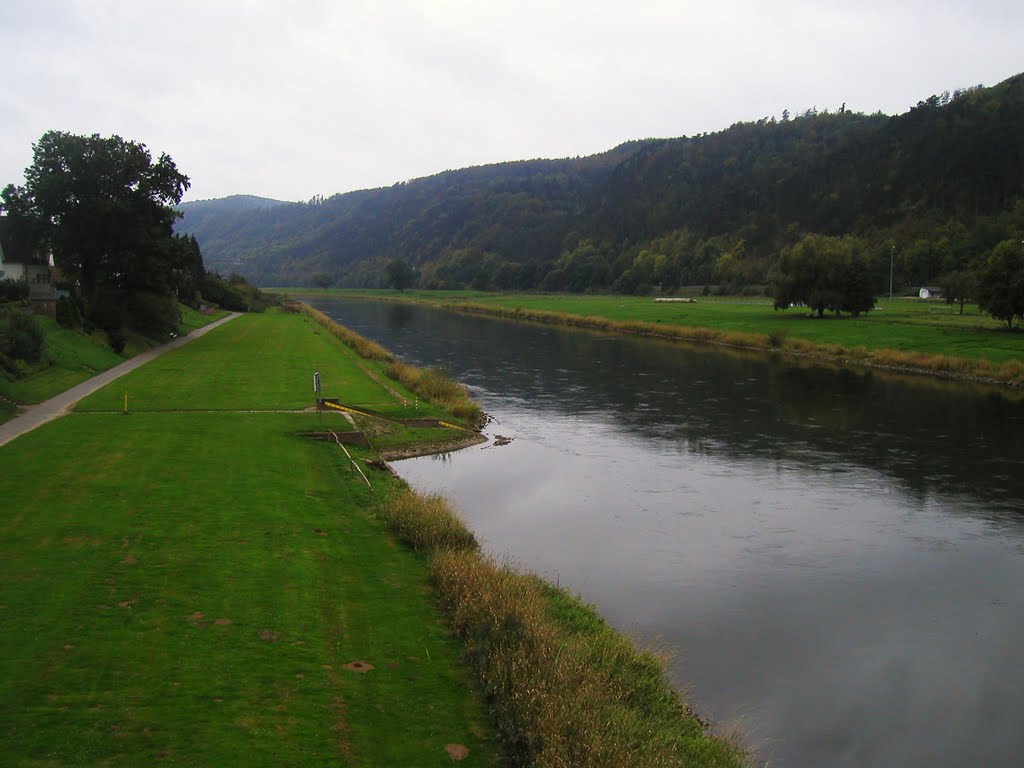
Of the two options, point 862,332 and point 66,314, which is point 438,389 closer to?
point 66,314

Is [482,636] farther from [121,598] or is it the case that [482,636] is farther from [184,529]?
[184,529]

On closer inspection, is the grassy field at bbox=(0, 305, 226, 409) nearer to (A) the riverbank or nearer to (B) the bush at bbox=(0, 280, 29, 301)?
(B) the bush at bbox=(0, 280, 29, 301)

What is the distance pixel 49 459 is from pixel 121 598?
10307 mm

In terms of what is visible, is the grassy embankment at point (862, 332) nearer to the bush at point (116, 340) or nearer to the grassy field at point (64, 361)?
the bush at point (116, 340)

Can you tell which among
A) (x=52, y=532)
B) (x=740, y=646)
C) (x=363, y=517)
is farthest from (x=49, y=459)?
(x=740, y=646)

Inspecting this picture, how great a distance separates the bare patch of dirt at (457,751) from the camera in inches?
387

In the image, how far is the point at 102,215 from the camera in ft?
171

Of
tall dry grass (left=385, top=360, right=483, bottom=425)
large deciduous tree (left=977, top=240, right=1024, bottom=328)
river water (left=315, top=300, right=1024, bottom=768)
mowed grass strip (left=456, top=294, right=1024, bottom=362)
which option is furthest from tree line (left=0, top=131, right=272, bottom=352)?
large deciduous tree (left=977, top=240, right=1024, bottom=328)

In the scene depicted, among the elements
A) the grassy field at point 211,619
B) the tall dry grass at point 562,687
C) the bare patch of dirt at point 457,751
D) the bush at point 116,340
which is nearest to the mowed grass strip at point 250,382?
the bush at point 116,340

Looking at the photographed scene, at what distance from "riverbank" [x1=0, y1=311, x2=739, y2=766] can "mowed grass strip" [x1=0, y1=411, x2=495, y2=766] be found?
0.11ft

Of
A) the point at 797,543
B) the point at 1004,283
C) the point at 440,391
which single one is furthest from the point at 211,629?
the point at 1004,283

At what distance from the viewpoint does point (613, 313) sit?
101 meters

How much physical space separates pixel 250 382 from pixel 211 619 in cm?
2731

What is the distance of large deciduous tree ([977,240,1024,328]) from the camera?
56.9 metres
